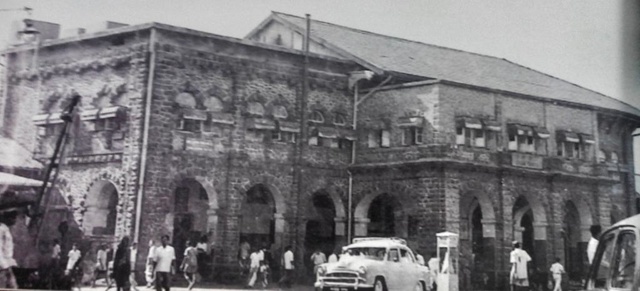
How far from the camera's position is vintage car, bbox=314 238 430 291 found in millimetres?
6551

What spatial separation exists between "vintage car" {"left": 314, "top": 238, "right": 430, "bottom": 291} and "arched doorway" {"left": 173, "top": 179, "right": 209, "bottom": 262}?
108cm

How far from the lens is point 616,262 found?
210 inches

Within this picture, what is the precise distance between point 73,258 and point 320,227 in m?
2.03

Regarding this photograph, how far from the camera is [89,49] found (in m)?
6.85

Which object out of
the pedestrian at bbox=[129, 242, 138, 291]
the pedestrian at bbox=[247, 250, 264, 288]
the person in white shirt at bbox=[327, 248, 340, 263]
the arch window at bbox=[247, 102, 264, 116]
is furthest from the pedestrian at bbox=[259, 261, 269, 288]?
the arch window at bbox=[247, 102, 264, 116]

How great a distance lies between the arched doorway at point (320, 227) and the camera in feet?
22.4

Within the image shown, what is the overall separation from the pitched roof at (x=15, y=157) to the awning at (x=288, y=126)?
6.63 ft

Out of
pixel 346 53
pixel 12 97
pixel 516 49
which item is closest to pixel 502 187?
pixel 516 49

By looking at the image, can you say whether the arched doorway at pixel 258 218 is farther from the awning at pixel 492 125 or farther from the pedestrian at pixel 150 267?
the awning at pixel 492 125

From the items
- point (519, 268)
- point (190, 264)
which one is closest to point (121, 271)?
point (190, 264)

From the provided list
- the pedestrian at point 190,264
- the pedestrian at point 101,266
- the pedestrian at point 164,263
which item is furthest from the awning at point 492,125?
the pedestrian at point 101,266

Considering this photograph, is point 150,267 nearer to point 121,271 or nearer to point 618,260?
point 121,271

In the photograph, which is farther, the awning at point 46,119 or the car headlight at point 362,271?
the awning at point 46,119

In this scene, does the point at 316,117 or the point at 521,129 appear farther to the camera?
the point at 316,117
